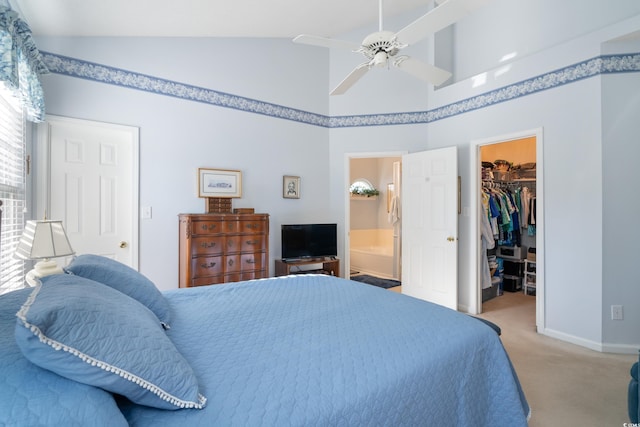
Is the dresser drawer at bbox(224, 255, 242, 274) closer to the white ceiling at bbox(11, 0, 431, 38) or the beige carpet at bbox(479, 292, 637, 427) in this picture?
the white ceiling at bbox(11, 0, 431, 38)

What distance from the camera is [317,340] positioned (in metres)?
1.26

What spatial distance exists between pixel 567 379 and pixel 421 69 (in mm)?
2466

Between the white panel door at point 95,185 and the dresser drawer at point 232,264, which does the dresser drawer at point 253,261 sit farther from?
the white panel door at point 95,185

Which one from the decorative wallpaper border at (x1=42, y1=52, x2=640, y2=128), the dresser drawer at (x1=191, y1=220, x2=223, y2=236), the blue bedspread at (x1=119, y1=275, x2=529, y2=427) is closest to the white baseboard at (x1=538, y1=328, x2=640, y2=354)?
Result: the blue bedspread at (x1=119, y1=275, x2=529, y2=427)

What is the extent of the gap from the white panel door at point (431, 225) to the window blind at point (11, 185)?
3.87 meters

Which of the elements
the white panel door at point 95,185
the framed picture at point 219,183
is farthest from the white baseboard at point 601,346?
the white panel door at point 95,185

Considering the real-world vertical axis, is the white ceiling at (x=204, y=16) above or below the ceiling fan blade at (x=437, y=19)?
above

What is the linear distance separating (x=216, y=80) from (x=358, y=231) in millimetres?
4429

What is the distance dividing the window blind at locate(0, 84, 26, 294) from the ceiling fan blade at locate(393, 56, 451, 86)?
2.50m

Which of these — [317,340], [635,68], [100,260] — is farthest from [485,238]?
[100,260]

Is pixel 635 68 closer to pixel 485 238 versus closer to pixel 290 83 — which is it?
pixel 485 238

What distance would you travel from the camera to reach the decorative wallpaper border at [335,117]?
2.73m

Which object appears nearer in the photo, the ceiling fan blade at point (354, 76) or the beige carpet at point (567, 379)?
the beige carpet at point (567, 379)

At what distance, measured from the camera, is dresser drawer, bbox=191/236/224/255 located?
3098mm
